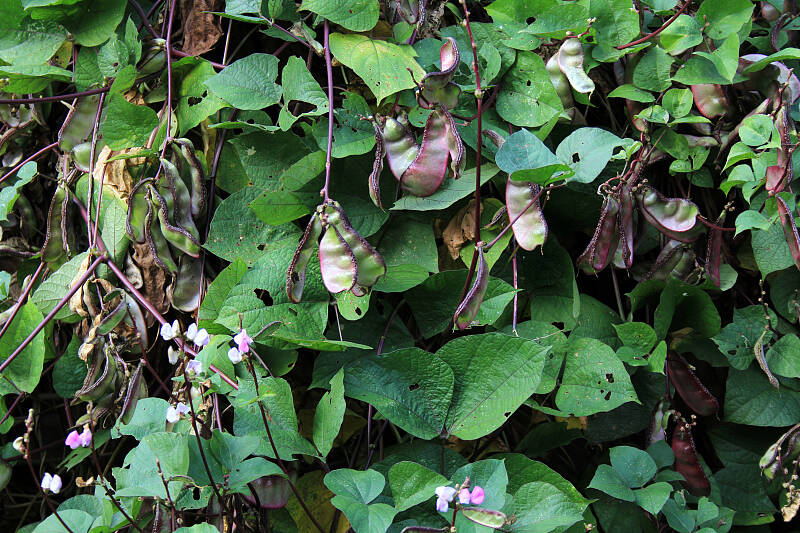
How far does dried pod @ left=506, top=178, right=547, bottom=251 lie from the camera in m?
0.97

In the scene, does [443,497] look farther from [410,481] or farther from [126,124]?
[126,124]

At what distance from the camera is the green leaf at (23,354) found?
3.61 feet

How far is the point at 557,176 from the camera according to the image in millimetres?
926

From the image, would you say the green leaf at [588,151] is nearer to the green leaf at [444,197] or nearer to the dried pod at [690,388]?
the green leaf at [444,197]

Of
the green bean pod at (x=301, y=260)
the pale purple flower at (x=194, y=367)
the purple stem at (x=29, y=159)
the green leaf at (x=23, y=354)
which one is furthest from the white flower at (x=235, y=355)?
the purple stem at (x=29, y=159)

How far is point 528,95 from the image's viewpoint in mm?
1129

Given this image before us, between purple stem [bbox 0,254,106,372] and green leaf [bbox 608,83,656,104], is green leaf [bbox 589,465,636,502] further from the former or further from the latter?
purple stem [bbox 0,254,106,372]

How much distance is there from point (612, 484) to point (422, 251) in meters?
0.45

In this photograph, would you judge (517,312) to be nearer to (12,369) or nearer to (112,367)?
(112,367)

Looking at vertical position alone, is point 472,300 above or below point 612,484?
above

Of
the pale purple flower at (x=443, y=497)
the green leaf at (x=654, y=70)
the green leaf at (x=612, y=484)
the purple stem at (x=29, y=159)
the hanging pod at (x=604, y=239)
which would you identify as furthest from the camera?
the purple stem at (x=29, y=159)

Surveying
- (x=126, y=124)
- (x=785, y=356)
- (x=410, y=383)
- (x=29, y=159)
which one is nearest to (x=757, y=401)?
(x=785, y=356)

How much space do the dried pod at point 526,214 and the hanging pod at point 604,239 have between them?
0.11 metres

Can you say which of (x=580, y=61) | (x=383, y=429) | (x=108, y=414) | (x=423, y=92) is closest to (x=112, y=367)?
(x=108, y=414)
